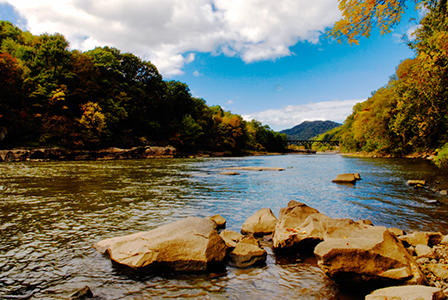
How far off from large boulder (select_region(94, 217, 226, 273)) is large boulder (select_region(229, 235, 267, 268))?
1.16 ft

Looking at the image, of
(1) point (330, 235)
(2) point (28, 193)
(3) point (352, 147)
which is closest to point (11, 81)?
(2) point (28, 193)

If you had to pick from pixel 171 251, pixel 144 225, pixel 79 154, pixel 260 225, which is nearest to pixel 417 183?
pixel 260 225

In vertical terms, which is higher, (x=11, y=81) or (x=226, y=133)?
(x=11, y=81)

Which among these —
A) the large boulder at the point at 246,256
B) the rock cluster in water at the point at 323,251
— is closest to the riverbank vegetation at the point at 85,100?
the rock cluster in water at the point at 323,251

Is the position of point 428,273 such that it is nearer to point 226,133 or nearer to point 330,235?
point 330,235

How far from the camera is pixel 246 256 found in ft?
20.1

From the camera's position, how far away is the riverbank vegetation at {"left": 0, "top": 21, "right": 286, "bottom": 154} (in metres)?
52.9

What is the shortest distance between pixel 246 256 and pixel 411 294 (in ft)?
11.2

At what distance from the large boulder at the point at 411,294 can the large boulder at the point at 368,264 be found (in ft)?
2.17

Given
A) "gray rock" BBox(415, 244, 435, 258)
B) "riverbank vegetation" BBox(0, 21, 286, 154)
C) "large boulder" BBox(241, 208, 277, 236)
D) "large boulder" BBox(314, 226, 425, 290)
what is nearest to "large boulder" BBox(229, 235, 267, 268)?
"large boulder" BBox(314, 226, 425, 290)

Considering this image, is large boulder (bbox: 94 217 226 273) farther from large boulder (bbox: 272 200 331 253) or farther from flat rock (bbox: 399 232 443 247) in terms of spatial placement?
flat rock (bbox: 399 232 443 247)

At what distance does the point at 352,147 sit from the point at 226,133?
54.7 meters

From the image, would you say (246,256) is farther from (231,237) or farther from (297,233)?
(297,233)

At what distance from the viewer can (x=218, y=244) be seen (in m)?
6.01
